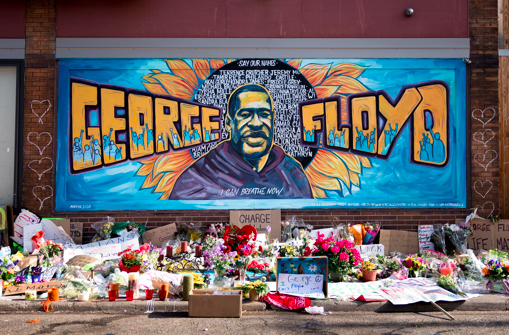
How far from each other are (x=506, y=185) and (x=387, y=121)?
331cm

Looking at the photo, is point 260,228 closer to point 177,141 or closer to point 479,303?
point 177,141

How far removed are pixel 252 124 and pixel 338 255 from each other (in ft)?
12.9

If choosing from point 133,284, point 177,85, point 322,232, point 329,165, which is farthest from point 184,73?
point 133,284

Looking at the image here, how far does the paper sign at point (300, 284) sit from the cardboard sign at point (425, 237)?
4252 mm

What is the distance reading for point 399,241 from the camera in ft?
33.2

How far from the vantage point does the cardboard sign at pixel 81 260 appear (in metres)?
8.34

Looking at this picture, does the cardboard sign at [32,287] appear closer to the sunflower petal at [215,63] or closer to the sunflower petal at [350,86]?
the sunflower petal at [215,63]

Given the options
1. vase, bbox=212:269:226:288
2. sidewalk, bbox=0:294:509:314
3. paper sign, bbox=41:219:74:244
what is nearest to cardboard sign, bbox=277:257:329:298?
sidewalk, bbox=0:294:509:314

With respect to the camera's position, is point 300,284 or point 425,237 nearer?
point 300,284

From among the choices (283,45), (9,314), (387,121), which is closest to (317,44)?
(283,45)

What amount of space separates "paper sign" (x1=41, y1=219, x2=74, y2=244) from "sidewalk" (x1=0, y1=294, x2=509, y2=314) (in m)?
3.34

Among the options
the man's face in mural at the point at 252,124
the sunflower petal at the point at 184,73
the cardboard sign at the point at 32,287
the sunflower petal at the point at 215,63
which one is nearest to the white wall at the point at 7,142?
the sunflower petal at the point at 184,73

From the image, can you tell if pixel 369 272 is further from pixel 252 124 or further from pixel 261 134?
pixel 252 124

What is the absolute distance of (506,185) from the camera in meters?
10.7
